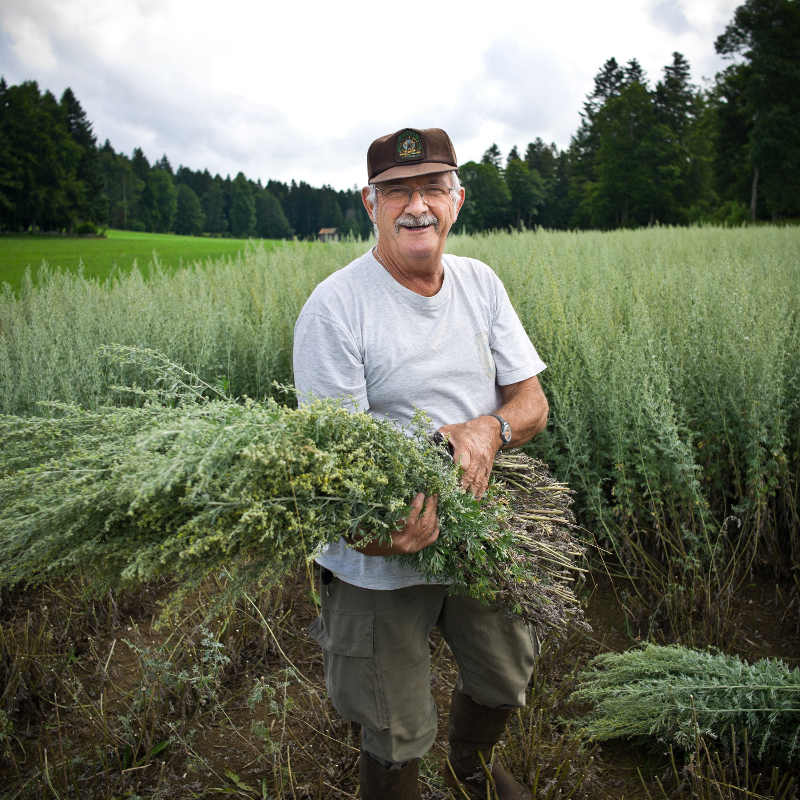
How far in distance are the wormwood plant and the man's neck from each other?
146cm

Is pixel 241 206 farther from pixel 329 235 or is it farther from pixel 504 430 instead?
pixel 504 430

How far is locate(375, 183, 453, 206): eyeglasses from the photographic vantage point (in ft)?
5.86

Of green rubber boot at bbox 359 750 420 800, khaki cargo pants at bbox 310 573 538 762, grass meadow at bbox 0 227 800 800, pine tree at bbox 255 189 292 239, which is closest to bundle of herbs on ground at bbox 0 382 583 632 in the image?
grass meadow at bbox 0 227 800 800

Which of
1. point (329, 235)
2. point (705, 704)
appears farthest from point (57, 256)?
point (705, 704)

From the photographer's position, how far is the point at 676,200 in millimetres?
38906

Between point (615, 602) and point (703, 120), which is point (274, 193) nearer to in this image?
point (703, 120)

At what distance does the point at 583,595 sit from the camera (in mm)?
2795

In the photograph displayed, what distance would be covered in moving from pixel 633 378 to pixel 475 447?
1.73 metres

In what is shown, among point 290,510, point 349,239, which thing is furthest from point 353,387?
point 349,239

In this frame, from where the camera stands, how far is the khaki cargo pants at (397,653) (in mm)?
1577

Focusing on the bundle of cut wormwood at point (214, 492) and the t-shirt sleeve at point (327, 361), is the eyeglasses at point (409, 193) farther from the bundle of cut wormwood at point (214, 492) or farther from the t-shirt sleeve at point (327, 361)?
the bundle of cut wormwood at point (214, 492)

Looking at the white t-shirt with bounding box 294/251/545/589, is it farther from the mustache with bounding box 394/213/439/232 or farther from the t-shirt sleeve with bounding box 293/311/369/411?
the mustache with bounding box 394/213/439/232

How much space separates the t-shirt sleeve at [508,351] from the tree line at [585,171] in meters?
6.21

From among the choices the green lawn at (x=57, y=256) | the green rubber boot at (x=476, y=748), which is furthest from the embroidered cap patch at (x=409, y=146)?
the green lawn at (x=57, y=256)
